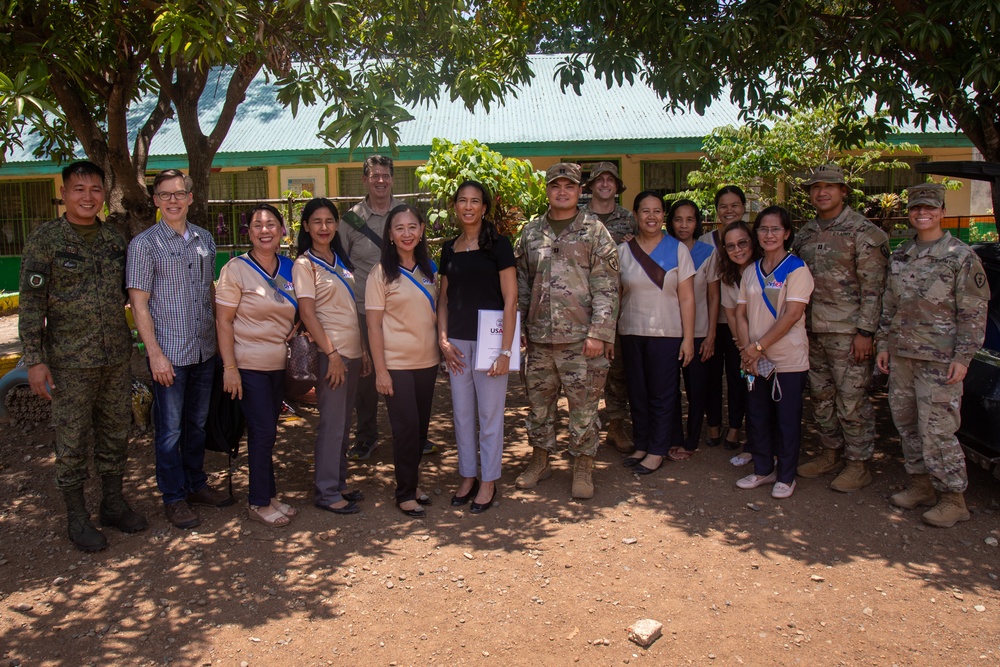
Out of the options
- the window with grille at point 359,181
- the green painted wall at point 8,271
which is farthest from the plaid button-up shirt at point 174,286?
the green painted wall at point 8,271

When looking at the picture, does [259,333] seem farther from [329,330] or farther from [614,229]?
[614,229]

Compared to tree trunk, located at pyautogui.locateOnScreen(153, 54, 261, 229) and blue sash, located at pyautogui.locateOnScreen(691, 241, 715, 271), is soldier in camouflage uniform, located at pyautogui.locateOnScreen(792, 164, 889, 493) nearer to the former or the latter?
blue sash, located at pyautogui.locateOnScreen(691, 241, 715, 271)

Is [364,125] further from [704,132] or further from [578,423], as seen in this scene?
[704,132]

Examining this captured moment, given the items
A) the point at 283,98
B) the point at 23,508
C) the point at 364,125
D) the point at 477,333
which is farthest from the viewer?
the point at 23,508

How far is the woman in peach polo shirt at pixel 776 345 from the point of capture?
4.62 meters

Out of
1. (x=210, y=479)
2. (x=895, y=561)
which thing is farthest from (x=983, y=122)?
(x=210, y=479)

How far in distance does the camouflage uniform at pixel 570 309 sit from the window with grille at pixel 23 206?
1315cm

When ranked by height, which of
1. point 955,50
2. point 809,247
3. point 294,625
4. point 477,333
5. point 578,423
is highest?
point 955,50

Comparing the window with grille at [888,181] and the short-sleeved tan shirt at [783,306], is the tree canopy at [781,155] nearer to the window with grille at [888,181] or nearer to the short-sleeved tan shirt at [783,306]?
the window with grille at [888,181]

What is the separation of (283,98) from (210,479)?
2499 millimetres

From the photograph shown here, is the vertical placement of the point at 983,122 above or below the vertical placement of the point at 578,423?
above

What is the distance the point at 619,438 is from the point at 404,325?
6.42ft

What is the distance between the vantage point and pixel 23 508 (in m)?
4.73

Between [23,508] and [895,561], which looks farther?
[23,508]
